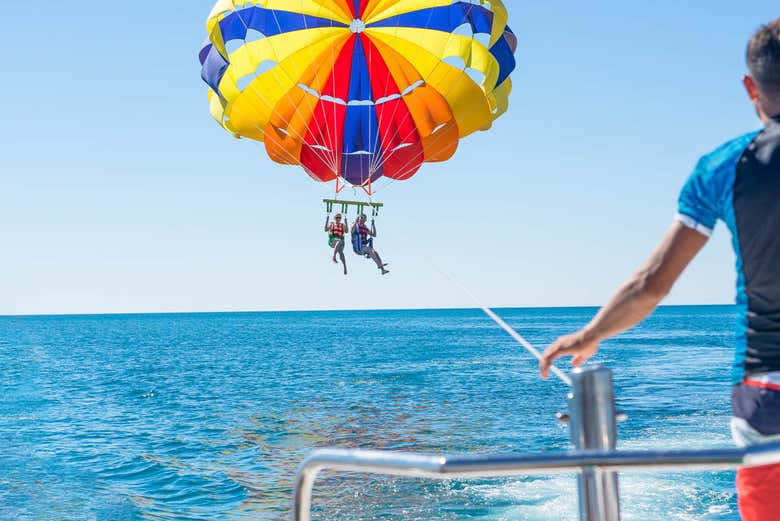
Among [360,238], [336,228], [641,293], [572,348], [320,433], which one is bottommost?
[320,433]

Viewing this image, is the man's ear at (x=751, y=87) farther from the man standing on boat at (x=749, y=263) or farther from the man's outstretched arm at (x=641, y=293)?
the man's outstretched arm at (x=641, y=293)

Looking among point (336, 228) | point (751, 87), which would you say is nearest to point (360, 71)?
point (336, 228)

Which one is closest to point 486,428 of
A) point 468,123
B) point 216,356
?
point 468,123

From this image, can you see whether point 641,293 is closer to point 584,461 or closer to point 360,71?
point 584,461

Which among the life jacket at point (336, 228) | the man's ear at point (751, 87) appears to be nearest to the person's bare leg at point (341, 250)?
the life jacket at point (336, 228)

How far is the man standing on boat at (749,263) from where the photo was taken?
185 centimetres

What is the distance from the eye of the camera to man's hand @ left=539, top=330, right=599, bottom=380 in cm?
189

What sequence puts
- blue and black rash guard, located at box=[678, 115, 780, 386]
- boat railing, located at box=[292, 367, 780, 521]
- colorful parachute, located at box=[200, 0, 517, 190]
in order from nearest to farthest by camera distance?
boat railing, located at box=[292, 367, 780, 521] → blue and black rash guard, located at box=[678, 115, 780, 386] → colorful parachute, located at box=[200, 0, 517, 190]

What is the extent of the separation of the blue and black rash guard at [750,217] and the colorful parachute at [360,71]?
33.6 feet

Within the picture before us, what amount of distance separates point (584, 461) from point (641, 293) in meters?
0.62

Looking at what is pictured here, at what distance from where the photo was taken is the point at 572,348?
1901 millimetres

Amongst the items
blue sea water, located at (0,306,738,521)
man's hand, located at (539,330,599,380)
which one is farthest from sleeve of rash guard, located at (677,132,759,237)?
blue sea water, located at (0,306,738,521)

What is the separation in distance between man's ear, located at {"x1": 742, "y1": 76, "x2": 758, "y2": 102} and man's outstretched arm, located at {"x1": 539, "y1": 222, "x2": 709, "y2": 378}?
15.3 inches

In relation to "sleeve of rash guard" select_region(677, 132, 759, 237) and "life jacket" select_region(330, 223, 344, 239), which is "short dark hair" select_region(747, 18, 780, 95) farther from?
"life jacket" select_region(330, 223, 344, 239)
